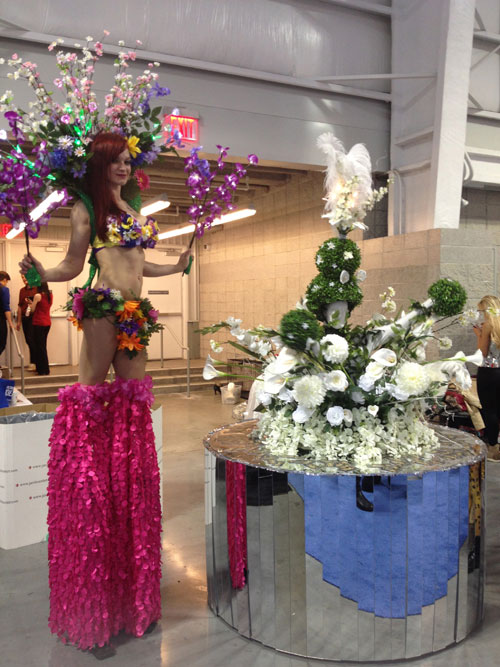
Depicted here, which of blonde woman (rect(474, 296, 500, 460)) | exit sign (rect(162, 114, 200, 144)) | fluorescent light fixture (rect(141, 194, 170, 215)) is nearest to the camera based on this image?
blonde woman (rect(474, 296, 500, 460))

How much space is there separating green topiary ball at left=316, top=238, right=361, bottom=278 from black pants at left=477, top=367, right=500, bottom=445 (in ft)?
10.7

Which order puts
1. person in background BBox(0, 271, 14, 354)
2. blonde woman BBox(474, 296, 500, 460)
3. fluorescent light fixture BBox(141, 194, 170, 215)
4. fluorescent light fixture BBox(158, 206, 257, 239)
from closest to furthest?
blonde woman BBox(474, 296, 500, 460) → fluorescent light fixture BBox(141, 194, 170, 215) → person in background BBox(0, 271, 14, 354) → fluorescent light fixture BBox(158, 206, 257, 239)

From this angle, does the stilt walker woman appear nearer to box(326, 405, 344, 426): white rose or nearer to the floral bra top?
the floral bra top

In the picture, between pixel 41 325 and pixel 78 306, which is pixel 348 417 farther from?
pixel 41 325

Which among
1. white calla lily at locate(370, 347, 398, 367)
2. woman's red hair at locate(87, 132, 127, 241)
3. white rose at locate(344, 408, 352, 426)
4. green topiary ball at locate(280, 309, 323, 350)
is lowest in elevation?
white rose at locate(344, 408, 352, 426)

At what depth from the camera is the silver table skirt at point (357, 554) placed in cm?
228

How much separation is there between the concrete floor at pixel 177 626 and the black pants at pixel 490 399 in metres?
1.42

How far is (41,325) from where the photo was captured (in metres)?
10.3

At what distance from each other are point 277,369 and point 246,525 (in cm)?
61

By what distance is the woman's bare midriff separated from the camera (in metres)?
2.56

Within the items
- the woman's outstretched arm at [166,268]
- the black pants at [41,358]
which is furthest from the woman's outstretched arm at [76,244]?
the black pants at [41,358]

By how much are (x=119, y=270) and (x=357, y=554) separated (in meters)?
1.40

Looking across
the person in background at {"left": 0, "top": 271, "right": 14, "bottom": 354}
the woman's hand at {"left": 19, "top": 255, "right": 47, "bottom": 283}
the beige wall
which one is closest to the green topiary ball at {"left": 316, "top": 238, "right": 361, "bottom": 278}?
the woman's hand at {"left": 19, "top": 255, "right": 47, "bottom": 283}

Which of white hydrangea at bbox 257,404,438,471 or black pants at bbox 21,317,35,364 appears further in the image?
black pants at bbox 21,317,35,364
